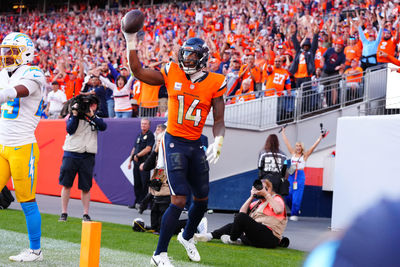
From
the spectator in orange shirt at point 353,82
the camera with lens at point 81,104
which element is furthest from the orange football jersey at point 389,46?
the camera with lens at point 81,104

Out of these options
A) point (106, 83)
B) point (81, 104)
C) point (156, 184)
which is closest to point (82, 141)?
point (81, 104)

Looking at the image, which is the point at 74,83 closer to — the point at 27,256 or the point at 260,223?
the point at 260,223

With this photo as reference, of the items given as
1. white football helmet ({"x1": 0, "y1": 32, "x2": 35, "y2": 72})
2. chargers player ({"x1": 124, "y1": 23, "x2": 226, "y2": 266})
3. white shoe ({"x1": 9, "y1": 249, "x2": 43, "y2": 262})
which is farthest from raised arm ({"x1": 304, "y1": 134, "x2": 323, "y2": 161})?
white shoe ({"x1": 9, "y1": 249, "x2": 43, "y2": 262})

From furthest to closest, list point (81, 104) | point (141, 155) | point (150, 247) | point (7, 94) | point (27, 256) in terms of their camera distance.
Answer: point (141, 155), point (81, 104), point (150, 247), point (27, 256), point (7, 94)

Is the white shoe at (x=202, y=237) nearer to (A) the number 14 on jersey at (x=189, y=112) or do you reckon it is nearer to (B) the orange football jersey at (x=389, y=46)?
(A) the number 14 on jersey at (x=189, y=112)

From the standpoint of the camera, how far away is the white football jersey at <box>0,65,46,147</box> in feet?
19.0

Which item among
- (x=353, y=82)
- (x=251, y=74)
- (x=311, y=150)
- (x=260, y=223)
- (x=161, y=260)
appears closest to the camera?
Answer: (x=161, y=260)

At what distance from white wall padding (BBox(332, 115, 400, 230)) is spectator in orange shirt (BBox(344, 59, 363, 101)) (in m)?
3.22

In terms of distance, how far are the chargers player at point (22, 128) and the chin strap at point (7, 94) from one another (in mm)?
47

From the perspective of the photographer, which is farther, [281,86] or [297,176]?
[281,86]

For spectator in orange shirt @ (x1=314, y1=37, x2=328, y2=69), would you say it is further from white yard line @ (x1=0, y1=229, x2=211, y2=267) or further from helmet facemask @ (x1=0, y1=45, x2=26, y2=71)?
helmet facemask @ (x1=0, y1=45, x2=26, y2=71)

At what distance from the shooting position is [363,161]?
10117mm

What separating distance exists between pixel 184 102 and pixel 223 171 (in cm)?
738

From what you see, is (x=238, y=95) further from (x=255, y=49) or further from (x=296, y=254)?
(x=296, y=254)
